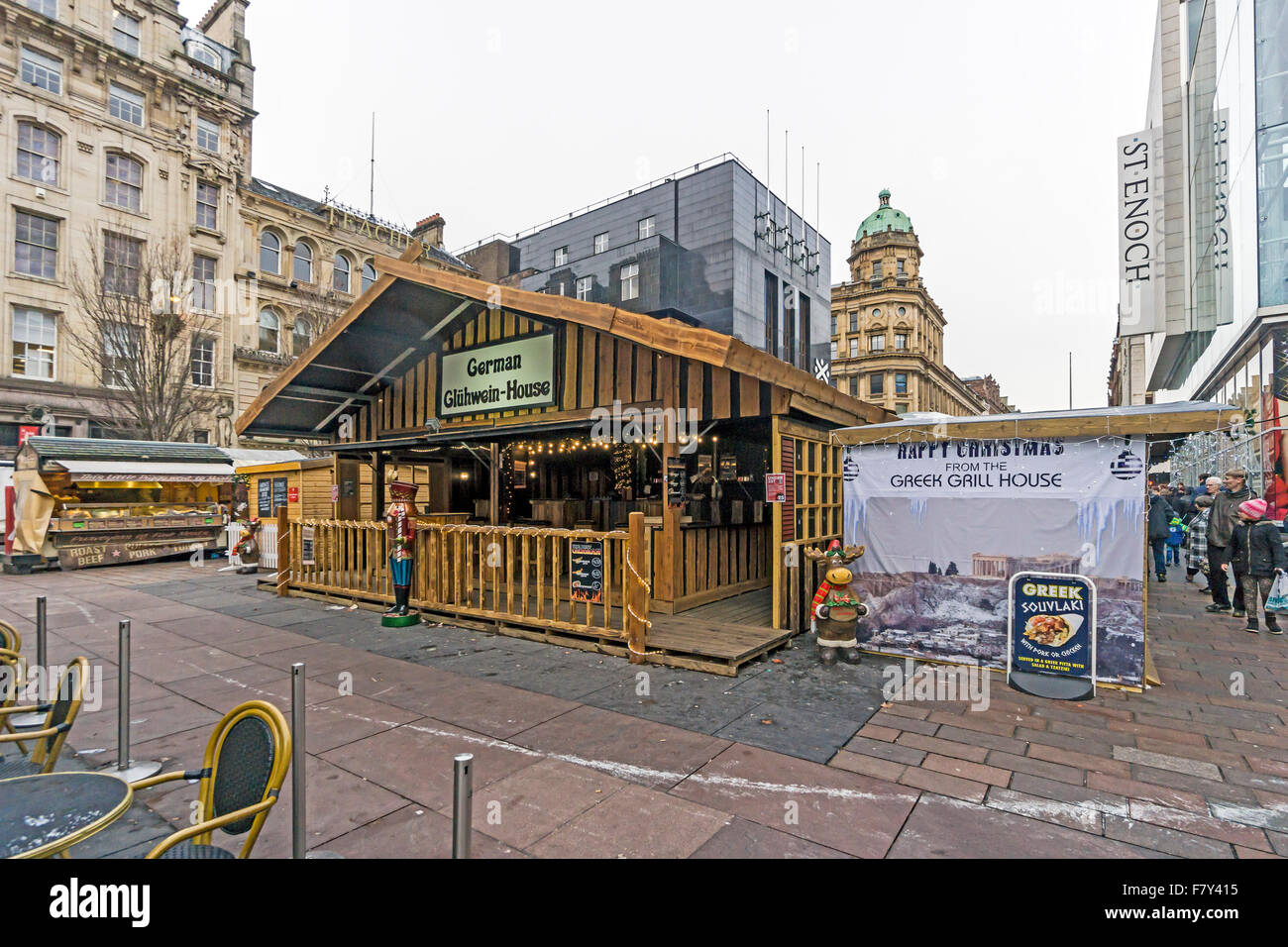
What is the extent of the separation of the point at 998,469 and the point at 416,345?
9.84m

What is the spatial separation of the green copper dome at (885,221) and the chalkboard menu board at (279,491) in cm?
5840

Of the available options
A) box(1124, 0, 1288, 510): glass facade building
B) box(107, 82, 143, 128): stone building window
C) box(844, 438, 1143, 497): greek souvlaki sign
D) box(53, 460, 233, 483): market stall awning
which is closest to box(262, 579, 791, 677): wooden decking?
box(844, 438, 1143, 497): greek souvlaki sign

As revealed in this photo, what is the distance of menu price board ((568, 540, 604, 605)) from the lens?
7.34 m

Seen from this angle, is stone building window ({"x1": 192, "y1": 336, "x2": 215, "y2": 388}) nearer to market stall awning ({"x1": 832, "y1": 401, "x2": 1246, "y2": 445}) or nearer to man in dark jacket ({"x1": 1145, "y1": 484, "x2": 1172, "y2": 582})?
market stall awning ({"x1": 832, "y1": 401, "x2": 1246, "y2": 445})

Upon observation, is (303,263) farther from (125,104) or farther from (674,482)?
(674,482)

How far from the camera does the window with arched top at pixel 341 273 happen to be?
3180 cm

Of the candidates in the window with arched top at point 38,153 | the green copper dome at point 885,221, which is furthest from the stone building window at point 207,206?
the green copper dome at point 885,221

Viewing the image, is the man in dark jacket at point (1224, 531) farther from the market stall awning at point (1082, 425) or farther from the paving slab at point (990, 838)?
the paving slab at point (990, 838)

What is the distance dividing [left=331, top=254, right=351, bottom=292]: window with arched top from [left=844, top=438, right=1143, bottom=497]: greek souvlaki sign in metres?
32.4

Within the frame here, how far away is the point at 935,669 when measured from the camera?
21.1 feet

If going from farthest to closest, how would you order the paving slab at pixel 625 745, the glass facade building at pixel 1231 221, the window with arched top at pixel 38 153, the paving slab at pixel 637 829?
the window with arched top at pixel 38 153, the glass facade building at pixel 1231 221, the paving slab at pixel 625 745, the paving slab at pixel 637 829
